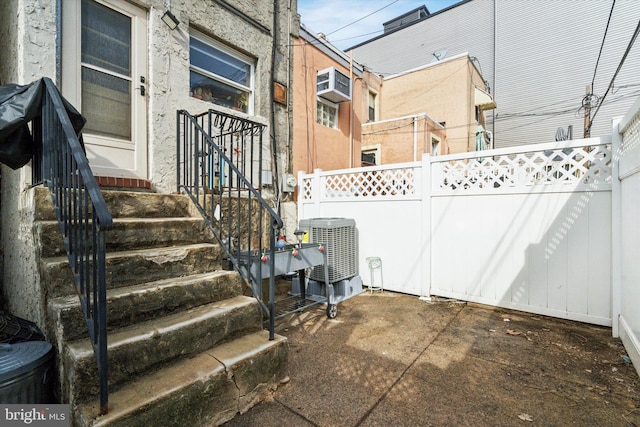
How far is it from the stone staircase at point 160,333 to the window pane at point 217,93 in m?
2.10

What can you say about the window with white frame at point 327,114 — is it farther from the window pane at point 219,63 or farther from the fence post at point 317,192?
the window pane at point 219,63

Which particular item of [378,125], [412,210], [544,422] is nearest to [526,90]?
[378,125]

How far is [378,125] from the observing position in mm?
10023

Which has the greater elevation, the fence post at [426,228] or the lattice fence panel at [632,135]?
the lattice fence panel at [632,135]

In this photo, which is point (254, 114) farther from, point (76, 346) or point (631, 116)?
point (631, 116)

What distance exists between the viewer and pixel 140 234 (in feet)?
7.92

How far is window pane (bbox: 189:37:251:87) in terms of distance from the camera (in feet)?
13.2

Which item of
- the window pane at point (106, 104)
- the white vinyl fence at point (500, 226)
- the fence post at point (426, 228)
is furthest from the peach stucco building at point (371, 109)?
the window pane at point (106, 104)

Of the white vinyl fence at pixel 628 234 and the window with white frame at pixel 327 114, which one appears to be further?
the window with white frame at pixel 327 114

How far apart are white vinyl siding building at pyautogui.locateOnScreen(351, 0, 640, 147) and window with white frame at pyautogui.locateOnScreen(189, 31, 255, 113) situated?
932 centimetres

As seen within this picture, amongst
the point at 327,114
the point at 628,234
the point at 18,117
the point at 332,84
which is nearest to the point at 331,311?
the point at 628,234

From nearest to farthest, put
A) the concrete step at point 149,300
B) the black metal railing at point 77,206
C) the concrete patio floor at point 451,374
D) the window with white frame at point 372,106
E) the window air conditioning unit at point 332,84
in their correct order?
the black metal railing at point 77,206 < the concrete step at point 149,300 < the concrete patio floor at point 451,374 < the window air conditioning unit at point 332,84 < the window with white frame at point 372,106

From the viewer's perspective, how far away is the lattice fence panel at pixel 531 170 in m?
3.15

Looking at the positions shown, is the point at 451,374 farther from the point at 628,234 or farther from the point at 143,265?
the point at 143,265
